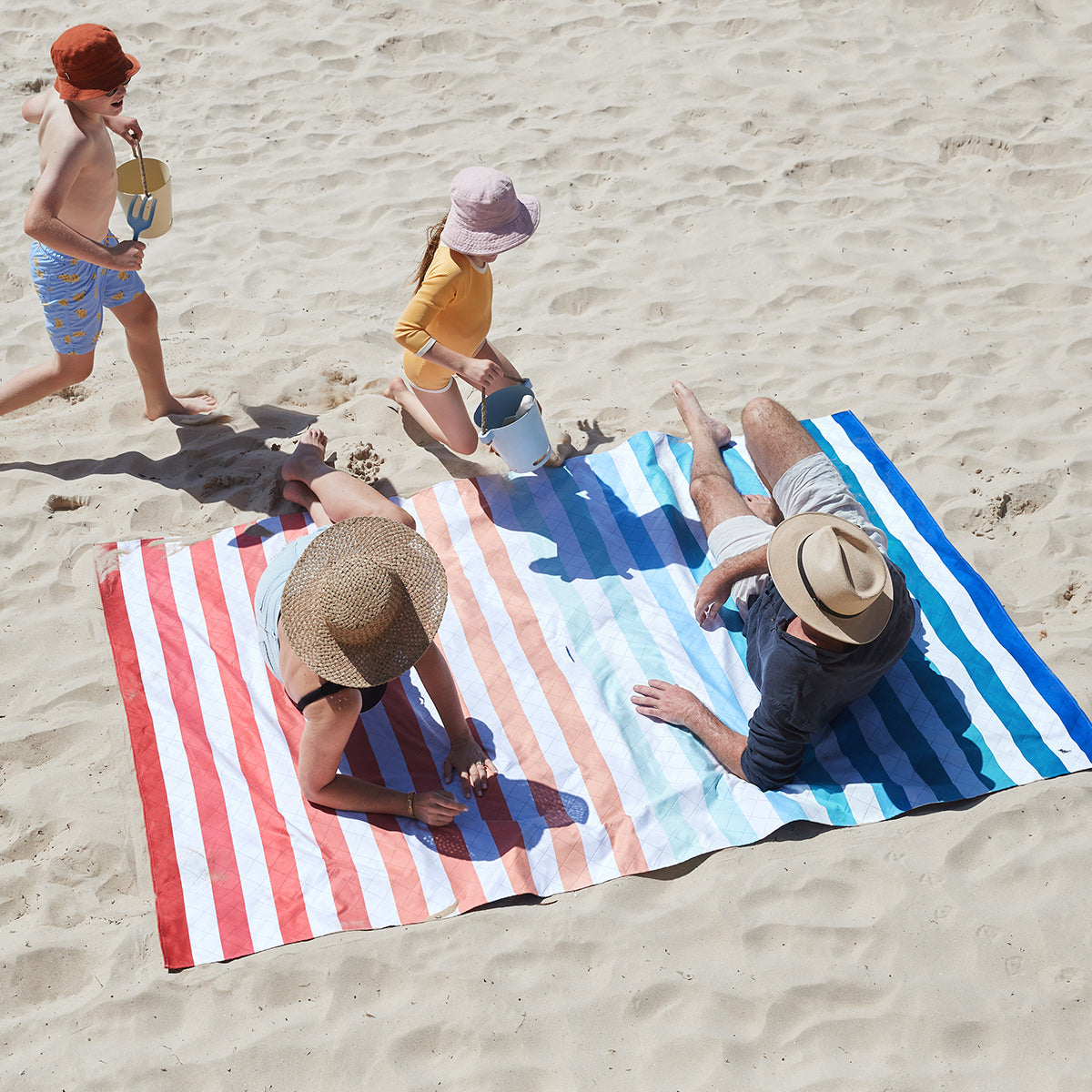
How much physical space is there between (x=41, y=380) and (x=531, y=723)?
105 inches

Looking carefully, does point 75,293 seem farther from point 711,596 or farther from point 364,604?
point 711,596

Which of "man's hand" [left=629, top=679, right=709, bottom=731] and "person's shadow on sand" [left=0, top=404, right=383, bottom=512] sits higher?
"person's shadow on sand" [left=0, top=404, right=383, bottom=512]

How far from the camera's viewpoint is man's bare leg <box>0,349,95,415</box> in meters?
4.25

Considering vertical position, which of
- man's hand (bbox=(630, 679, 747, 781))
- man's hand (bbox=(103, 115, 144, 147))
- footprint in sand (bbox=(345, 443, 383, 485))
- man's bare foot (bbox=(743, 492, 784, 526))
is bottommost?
man's hand (bbox=(630, 679, 747, 781))

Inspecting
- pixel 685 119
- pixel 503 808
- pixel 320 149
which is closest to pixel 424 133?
pixel 320 149

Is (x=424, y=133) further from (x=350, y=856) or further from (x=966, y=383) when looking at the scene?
(x=350, y=856)

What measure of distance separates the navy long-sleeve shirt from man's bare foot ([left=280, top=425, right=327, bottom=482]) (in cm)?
201

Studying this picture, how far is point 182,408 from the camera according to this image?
467 centimetres

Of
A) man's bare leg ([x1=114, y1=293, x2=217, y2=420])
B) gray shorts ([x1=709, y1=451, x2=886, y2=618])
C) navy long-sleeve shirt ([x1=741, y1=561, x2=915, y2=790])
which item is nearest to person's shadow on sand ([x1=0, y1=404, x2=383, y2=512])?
man's bare leg ([x1=114, y1=293, x2=217, y2=420])

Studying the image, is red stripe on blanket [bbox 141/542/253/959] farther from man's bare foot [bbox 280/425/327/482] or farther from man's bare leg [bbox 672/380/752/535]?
man's bare leg [bbox 672/380/752/535]

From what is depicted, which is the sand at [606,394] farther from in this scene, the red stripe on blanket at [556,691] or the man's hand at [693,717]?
the man's hand at [693,717]

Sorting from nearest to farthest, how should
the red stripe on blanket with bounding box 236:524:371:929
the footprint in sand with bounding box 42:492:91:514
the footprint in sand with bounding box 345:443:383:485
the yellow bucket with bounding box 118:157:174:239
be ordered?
1. the red stripe on blanket with bounding box 236:524:371:929
2. the yellow bucket with bounding box 118:157:174:239
3. the footprint in sand with bounding box 42:492:91:514
4. the footprint in sand with bounding box 345:443:383:485

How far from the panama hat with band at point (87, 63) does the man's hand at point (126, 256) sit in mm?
532

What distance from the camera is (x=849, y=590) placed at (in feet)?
9.10
